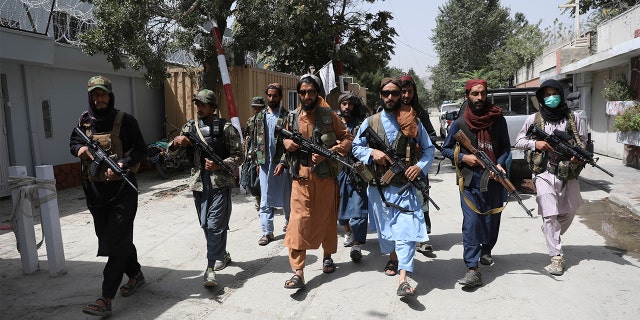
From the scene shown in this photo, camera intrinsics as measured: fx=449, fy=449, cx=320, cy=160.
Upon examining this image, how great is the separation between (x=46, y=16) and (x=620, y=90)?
44.6 ft

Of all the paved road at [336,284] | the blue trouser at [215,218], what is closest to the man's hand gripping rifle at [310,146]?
the blue trouser at [215,218]

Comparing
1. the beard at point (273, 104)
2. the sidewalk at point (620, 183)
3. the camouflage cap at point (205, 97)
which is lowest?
the sidewalk at point (620, 183)

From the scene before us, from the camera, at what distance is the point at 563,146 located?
420 centimetres

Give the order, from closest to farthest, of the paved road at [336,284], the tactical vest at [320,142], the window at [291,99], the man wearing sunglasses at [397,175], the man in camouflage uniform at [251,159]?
the paved road at [336,284] → the man wearing sunglasses at [397,175] → the tactical vest at [320,142] → the man in camouflage uniform at [251,159] → the window at [291,99]

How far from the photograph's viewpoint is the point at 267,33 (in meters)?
8.98

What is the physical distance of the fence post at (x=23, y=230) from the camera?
4.20 meters

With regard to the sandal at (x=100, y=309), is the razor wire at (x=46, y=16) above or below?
above

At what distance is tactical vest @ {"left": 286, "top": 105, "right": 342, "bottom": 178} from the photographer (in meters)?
3.95

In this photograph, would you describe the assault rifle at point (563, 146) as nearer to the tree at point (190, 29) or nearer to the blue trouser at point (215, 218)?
the blue trouser at point (215, 218)

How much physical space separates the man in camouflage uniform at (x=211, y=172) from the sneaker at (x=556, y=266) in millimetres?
2976

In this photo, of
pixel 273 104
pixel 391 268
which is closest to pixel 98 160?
pixel 273 104

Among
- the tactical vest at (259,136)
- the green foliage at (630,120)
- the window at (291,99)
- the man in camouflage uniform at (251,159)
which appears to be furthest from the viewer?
the window at (291,99)

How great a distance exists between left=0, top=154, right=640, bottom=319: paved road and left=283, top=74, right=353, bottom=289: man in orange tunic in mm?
399

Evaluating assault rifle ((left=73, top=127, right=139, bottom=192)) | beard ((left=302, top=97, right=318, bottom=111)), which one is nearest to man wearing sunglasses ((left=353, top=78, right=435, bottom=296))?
beard ((left=302, top=97, right=318, bottom=111))
